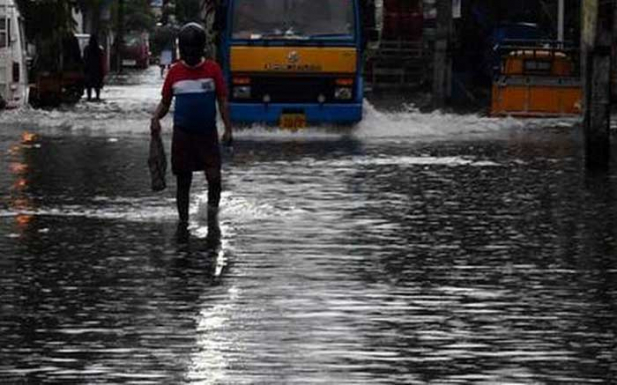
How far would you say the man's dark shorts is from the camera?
19.0 meters

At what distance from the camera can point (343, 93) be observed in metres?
36.4

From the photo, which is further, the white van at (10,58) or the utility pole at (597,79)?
the white van at (10,58)

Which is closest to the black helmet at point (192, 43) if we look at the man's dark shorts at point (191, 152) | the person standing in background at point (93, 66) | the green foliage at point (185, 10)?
the man's dark shorts at point (191, 152)

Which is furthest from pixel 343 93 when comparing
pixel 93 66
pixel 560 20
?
pixel 93 66

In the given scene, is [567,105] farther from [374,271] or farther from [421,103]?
[374,271]

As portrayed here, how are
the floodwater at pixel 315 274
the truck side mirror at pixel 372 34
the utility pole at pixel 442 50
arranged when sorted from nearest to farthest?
the floodwater at pixel 315 274, the truck side mirror at pixel 372 34, the utility pole at pixel 442 50

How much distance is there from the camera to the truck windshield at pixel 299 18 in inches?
1433

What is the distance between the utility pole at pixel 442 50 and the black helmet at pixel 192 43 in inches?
1170

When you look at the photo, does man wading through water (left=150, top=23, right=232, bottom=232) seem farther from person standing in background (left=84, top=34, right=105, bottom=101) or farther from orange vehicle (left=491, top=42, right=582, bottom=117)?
person standing in background (left=84, top=34, right=105, bottom=101)

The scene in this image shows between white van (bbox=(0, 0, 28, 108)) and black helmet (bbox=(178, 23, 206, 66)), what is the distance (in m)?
27.4

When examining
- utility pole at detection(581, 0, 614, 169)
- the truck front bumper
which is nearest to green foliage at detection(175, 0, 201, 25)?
the truck front bumper

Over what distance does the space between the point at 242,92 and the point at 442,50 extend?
41.8ft

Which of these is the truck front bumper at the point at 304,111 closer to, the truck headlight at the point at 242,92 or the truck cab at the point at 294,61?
the truck cab at the point at 294,61

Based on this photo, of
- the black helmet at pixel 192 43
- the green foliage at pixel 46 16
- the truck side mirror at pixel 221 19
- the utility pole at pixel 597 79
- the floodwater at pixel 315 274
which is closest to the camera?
the floodwater at pixel 315 274
